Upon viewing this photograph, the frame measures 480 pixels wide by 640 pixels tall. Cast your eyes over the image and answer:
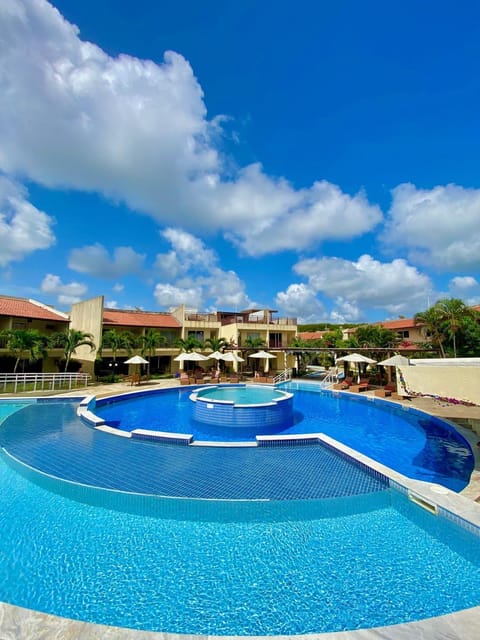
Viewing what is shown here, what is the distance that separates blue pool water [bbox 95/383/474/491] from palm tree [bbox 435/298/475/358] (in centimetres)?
1279

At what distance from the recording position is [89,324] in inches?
1107

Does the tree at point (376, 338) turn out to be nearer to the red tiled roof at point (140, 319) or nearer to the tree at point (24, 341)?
the red tiled roof at point (140, 319)

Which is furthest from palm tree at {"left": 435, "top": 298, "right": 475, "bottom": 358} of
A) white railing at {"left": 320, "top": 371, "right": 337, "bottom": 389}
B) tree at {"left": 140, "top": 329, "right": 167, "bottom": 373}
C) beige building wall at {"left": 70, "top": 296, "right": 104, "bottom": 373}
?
beige building wall at {"left": 70, "top": 296, "right": 104, "bottom": 373}

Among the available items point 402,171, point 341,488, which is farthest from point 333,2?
point 341,488

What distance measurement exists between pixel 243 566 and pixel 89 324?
27.4 m

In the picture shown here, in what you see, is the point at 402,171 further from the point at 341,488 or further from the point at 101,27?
the point at 341,488

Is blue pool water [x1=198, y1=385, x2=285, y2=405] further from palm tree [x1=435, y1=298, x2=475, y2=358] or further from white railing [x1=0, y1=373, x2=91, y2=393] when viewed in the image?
palm tree [x1=435, y1=298, x2=475, y2=358]

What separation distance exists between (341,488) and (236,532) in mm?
2935

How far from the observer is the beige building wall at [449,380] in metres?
8.07

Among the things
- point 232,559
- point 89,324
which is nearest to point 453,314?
point 232,559

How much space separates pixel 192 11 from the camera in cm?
1198

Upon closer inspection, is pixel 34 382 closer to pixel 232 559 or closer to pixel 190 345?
pixel 190 345

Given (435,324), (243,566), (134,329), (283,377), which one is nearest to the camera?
(243,566)

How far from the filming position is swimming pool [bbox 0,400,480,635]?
407 centimetres
